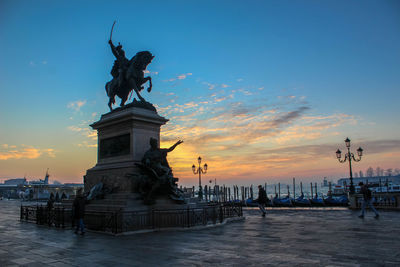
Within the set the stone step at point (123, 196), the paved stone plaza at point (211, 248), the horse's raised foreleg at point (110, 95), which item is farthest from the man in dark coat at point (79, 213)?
the horse's raised foreleg at point (110, 95)

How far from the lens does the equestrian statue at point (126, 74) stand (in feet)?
65.1

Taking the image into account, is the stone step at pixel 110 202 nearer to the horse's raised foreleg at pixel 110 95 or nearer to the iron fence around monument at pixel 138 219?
the iron fence around monument at pixel 138 219

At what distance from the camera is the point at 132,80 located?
1973 cm

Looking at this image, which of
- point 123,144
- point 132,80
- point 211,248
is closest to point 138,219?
point 211,248

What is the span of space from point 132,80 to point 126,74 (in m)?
0.59

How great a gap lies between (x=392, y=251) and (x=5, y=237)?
42.3 ft

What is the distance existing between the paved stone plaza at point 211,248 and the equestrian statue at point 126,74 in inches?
387

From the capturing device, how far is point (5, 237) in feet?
40.4

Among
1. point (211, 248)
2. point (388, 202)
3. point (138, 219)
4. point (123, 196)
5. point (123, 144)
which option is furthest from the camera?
point (388, 202)

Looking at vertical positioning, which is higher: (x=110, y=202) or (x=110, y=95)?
(x=110, y=95)

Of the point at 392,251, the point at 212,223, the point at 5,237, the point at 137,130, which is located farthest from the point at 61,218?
the point at 392,251

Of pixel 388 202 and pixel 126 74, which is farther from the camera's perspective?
pixel 388 202

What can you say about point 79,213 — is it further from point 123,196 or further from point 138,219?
point 123,196

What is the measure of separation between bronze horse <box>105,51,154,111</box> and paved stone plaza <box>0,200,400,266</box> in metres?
9.76
